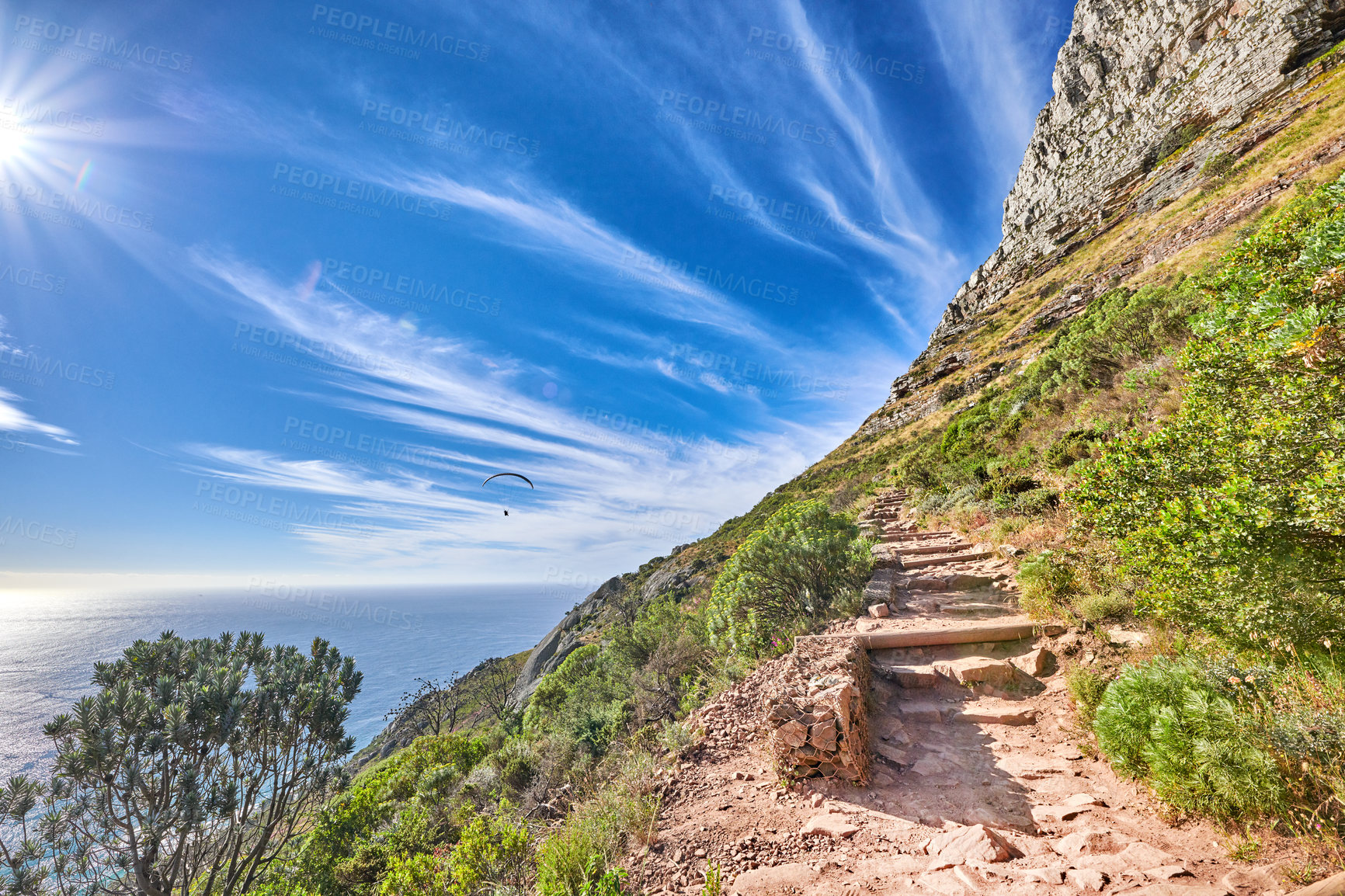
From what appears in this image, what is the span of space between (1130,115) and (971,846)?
90836 millimetres

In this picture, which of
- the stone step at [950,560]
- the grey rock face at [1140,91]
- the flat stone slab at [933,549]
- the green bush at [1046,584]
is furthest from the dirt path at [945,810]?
the grey rock face at [1140,91]

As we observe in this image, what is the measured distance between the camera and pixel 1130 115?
58.5 metres

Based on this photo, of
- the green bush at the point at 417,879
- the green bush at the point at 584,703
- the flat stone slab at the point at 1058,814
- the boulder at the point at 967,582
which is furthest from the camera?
the green bush at the point at 584,703

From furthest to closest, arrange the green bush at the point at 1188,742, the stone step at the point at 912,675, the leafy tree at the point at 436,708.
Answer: the leafy tree at the point at 436,708, the stone step at the point at 912,675, the green bush at the point at 1188,742

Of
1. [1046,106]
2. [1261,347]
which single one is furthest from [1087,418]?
[1046,106]

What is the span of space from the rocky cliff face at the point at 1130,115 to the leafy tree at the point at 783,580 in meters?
41.2

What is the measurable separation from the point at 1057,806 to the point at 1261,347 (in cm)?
402

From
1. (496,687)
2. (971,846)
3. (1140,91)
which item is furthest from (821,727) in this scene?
(1140,91)

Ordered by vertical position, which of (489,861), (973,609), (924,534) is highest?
(924,534)

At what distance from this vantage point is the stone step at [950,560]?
9.88 m

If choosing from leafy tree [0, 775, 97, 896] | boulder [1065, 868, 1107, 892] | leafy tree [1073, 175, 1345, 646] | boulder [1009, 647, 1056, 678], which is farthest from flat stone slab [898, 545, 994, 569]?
leafy tree [0, 775, 97, 896]

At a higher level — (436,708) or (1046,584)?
(1046,584)

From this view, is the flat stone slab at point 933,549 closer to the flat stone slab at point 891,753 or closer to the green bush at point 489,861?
the flat stone slab at point 891,753

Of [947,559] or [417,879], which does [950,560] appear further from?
[417,879]
